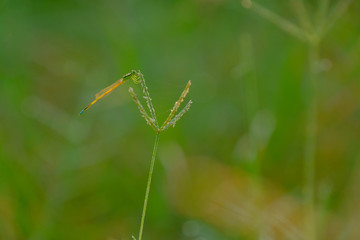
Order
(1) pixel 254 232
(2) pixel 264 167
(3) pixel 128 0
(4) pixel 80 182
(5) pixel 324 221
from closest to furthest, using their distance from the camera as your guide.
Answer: (1) pixel 254 232, (5) pixel 324 221, (4) pixel 80 182, (2) pixel 264 167, (3) pixel 128 0

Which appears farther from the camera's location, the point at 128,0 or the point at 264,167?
the point at 128,0

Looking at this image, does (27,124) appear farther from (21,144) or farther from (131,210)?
(131,210)

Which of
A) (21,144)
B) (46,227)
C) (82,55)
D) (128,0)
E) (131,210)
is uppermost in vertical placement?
(128,0)

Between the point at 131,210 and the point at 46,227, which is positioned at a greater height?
the point at 131,210

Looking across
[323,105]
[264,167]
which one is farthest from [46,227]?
[323,105]

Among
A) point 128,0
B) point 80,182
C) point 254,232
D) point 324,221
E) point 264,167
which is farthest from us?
point 128,0

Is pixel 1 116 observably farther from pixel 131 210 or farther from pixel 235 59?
pixel 235 59

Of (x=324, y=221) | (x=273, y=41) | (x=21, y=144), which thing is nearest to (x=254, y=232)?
(x=324, y=221)
